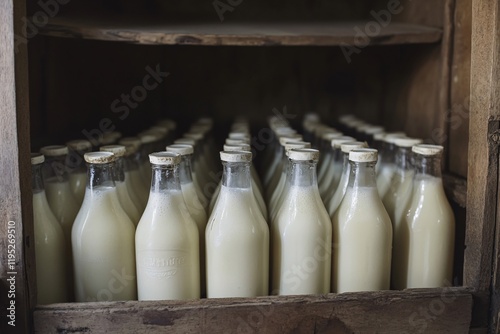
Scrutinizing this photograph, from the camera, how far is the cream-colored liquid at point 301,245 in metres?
1.02

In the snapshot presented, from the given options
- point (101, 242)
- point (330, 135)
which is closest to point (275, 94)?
point (330, 135)

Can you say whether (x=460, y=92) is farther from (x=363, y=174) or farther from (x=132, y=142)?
(x=132, y=142)

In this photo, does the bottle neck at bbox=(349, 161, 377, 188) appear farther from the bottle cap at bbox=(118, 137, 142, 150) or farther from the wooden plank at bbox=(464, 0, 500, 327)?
the bottle cap at bbox=(118, 137, 142, 150)

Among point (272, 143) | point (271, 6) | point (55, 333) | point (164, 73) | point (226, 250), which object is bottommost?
point (55, 333)

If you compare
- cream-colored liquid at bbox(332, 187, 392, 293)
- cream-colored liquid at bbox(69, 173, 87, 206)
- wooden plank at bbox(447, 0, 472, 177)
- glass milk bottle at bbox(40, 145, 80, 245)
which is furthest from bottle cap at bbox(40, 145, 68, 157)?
wooden plank at bbox(447, 0, 472, 177)

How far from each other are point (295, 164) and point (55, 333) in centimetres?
51

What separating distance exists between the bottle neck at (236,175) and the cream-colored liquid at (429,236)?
0.35 meters

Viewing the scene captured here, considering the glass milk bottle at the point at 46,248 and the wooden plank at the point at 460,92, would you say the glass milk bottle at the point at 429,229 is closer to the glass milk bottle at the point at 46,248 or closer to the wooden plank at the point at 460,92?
the wooden plank at the point at 460,92

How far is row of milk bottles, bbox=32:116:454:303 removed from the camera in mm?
999

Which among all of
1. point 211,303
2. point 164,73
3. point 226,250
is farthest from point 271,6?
point 211,303

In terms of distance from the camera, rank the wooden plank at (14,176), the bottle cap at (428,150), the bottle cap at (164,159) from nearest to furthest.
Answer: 1. the wooden plank at (14,176)
2. the bottle cap at (164,159)
3. the bottle cap at (428,150)

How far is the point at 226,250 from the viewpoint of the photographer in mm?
996

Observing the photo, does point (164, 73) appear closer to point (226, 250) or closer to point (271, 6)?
point (271, 6)

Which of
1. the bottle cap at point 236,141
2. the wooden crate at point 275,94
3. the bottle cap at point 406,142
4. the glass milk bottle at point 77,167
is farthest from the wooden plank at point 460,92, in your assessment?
the glass milk bottle at point 77,167
